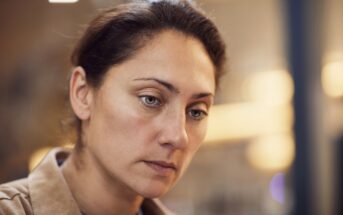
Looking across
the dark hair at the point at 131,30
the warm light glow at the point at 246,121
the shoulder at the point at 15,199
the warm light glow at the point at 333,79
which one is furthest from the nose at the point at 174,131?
the warm light glow at the point at 333,79

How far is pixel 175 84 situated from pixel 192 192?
1.54m

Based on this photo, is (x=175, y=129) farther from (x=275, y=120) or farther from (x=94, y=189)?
(x=275, y=120)

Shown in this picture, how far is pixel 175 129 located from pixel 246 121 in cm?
166

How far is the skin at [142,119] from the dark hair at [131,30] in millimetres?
22

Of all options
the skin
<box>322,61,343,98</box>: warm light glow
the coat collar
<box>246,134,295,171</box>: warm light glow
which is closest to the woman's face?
the skin

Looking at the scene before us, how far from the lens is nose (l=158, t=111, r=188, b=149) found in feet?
4.39

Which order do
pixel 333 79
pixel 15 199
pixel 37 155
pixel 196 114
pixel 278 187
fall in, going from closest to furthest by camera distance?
pixel 15 199, pixel 196 114, pixel 37 155, pixel 278 187, pixel 333 79

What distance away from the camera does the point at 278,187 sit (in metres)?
2.94

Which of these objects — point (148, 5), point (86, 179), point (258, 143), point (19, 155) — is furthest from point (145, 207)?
point (258, 143)

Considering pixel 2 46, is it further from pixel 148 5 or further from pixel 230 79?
pixel 230 79

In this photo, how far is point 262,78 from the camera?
299 cm

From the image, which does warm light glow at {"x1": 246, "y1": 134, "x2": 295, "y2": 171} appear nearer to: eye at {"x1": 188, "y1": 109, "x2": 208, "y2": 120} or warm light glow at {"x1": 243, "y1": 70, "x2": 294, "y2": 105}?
warm light glow at {"x1": 243, "y1": 70, "x2": 294, "y2": 105}

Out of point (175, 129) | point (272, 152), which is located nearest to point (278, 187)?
point (272, 152)

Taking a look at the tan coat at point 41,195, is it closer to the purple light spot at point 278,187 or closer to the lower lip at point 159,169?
the lower lip at point 159,169
